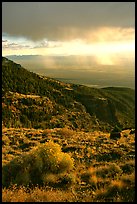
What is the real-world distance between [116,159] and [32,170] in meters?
4.38

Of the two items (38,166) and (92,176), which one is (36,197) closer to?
(38,166)

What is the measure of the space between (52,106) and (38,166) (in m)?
63.6

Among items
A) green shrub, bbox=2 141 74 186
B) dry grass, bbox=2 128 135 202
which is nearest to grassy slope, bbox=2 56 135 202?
dry grass, bbox=2 128 135 202

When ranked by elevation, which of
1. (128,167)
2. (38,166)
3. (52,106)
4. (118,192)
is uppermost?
(52,106)

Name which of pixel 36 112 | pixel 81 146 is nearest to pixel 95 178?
pixel 81 146

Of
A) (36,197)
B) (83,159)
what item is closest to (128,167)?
(83,159)

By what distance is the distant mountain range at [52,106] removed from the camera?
208 ft

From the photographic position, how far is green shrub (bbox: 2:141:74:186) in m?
11.3

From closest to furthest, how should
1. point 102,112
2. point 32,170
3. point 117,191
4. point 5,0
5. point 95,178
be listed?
1. point 5,0
2. point 117,191
3. point 95,178
4. point 32,170
5. point 102,112

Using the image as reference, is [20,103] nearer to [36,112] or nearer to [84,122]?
[36,112]

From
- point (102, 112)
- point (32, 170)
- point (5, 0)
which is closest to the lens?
point (5, 0)

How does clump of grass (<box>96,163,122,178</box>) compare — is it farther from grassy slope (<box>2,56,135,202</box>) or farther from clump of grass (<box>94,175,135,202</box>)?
clump of grass (<box>94,175,135,202</box>)

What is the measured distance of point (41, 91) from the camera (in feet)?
288

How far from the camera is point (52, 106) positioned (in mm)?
75188
